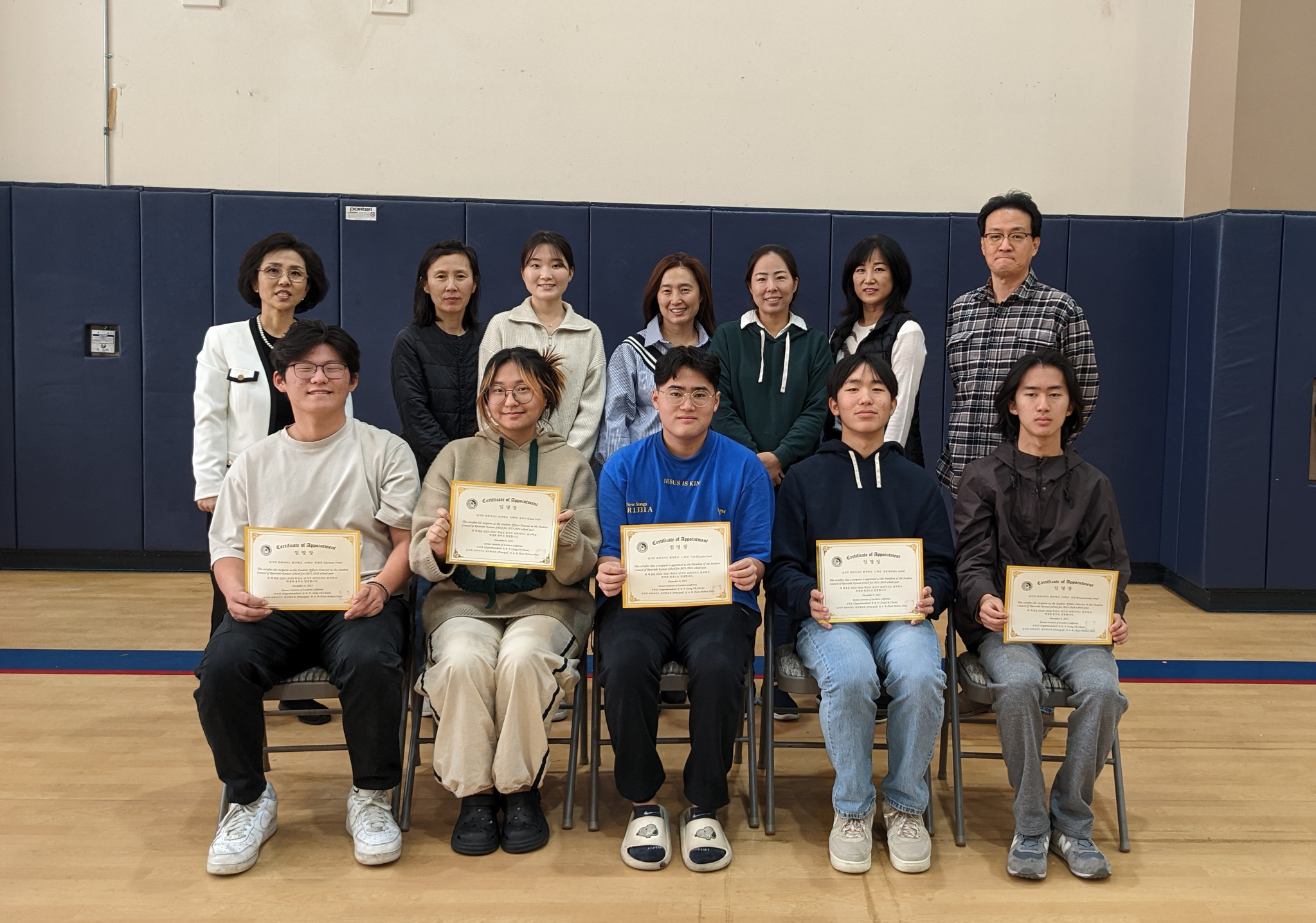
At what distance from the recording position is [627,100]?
5.93 meters

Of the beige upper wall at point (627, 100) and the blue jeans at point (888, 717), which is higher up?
the beige upper wall at point (627, 100)

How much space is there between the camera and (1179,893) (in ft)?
8.01

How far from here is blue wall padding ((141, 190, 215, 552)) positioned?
18.2 feet

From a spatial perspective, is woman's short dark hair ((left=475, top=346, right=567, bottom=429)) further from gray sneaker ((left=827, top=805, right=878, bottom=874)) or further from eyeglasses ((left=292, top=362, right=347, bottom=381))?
gray sneaker ((left=827, top=805, right=878, bottom=874))

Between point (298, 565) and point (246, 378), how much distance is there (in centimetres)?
90

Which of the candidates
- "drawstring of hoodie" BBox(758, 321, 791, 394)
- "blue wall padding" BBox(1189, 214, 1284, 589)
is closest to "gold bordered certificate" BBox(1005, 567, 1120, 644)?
"drawstring of hoodie" BBox(758, 321, 791, 394)

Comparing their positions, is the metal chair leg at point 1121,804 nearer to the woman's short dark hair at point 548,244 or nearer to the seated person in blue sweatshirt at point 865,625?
the seated person in blue sweatshirt at point 865,625

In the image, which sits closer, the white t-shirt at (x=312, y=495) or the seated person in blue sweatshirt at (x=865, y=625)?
the seated person in blue sweatshirt at (x=865, y=625)

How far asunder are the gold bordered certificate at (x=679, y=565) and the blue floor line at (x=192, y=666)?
149 cm

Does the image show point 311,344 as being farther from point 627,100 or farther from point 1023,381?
point 627,100

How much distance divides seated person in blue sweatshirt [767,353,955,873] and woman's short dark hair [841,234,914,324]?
0.66 m

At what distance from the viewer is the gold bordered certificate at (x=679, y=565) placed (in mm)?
2678

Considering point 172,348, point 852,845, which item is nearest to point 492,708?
point 852,845

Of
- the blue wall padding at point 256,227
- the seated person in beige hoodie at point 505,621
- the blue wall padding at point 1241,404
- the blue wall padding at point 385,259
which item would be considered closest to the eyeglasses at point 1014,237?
the seated person in beige hoodie at point 505,621
